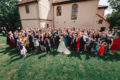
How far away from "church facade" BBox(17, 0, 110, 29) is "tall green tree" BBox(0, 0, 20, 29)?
609 cm

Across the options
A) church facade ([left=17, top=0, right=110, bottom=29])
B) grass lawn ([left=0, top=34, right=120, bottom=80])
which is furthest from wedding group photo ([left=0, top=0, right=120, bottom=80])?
church facade ([left=17, top=0, right=110, bottom=29])

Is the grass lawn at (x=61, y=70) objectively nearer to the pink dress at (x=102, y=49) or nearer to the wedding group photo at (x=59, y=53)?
the wedding group photo at (x=59, y=53)

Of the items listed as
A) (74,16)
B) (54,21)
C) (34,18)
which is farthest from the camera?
(54,21)

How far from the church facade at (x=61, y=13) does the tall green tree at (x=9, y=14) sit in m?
6.09

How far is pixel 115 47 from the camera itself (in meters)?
5.34

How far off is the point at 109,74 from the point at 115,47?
2799 millimetres

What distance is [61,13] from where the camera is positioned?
16.8 metres

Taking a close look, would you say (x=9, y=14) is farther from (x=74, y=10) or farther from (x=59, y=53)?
(x=59, y=53)

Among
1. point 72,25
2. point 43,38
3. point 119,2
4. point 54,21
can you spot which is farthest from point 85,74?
point 119,2

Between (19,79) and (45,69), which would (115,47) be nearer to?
(45,69)

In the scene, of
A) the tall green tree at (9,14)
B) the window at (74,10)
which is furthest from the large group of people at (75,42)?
the tall green tree at (9,14)

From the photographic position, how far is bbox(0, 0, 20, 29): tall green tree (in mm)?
19236

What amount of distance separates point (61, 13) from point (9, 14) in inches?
635

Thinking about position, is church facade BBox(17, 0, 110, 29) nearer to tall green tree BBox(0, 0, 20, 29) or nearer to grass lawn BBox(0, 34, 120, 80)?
tall green tree BBox(0, 0, 20, 29)
